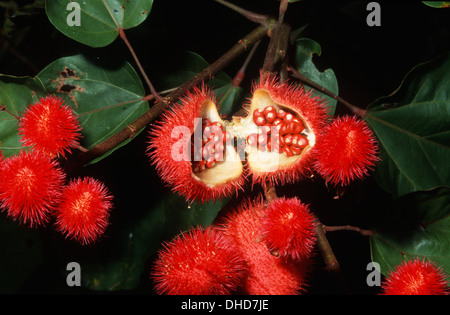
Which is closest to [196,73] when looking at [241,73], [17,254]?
[241,73]

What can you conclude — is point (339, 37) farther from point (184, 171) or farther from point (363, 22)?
point (184, 171)

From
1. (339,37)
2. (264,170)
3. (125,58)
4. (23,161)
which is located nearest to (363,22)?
(339,37)

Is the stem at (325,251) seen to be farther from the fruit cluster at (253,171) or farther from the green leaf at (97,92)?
the green leaf at (97,92)

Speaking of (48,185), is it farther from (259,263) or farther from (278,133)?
(278,133)

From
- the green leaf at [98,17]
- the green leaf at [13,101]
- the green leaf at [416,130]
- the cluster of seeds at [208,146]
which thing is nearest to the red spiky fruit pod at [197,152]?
the cluster of seeds at [208,146]

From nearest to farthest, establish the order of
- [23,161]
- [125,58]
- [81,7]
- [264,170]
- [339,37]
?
1. [23,161]
2. [264,170]
3. [81,7]
4. [125,58]
5. [339,37]
